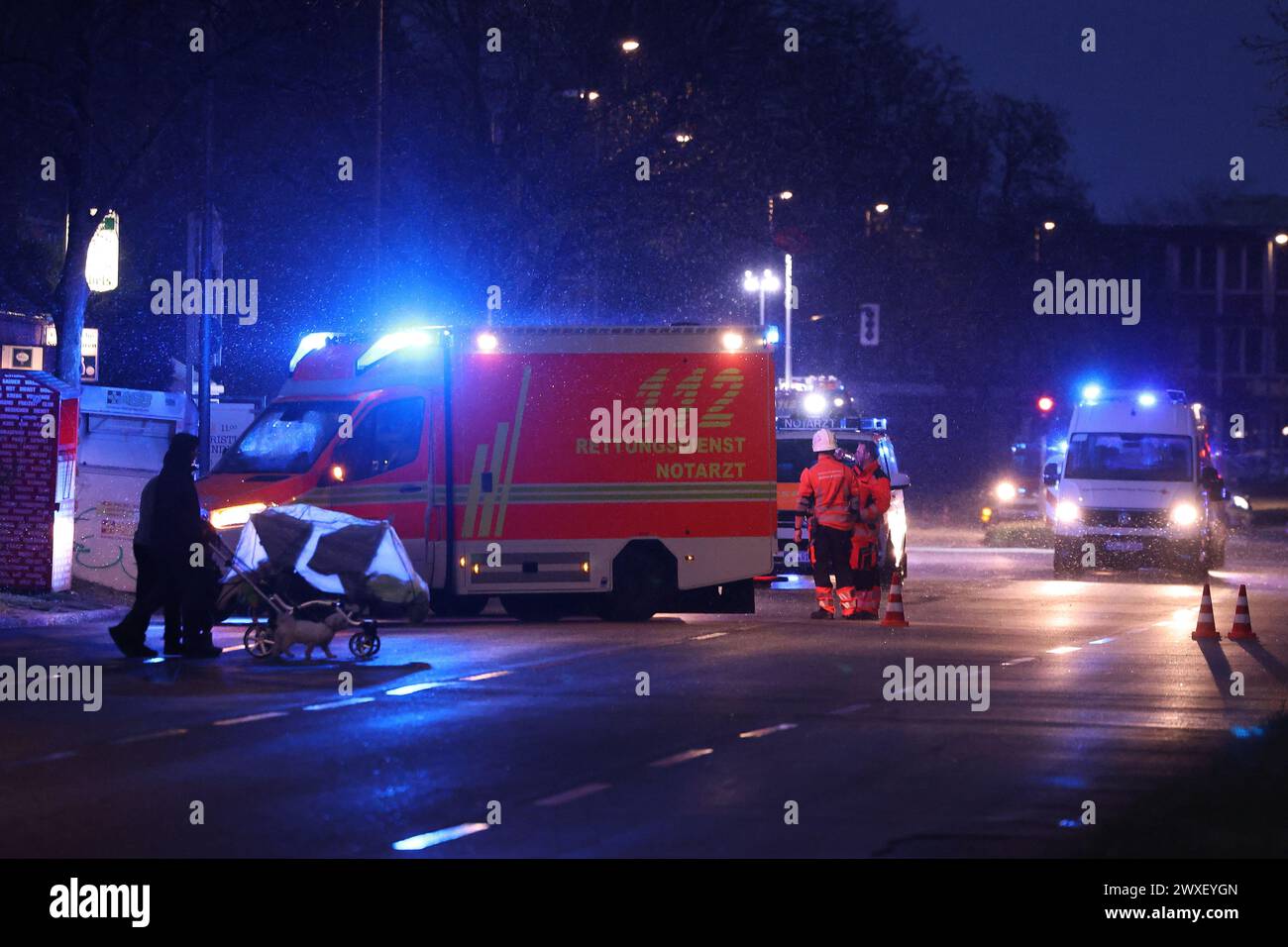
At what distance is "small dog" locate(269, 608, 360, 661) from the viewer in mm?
16141

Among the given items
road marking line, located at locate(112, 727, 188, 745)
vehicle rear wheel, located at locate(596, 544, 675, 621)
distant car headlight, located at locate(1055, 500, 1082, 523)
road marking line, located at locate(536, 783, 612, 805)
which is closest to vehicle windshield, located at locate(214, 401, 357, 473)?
vehicle rear wheel, located at locate(596, 544, 675, 621)

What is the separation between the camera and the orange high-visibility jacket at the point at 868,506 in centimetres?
2109

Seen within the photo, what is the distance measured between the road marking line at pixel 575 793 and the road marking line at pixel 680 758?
25.6 inches

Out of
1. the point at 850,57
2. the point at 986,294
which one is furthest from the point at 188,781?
the point at 986,294

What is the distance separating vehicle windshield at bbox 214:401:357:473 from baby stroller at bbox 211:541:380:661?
3.47 m

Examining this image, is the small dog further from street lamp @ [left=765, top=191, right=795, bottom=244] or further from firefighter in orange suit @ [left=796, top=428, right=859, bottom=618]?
street lamp @ [left=765, top=191, right=795, bottom=244]

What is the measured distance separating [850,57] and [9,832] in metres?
45.3

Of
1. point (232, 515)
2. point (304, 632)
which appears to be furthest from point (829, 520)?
point (304, 632)

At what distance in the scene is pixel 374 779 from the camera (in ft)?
34.1

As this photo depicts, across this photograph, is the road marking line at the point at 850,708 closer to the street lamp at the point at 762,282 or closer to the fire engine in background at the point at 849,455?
the fire engine in background at the point at 849,455

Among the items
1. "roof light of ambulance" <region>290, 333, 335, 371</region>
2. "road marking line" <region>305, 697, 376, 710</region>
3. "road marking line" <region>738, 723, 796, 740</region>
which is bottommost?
"road marking line" <region>738, 723, 796, 740</region>
